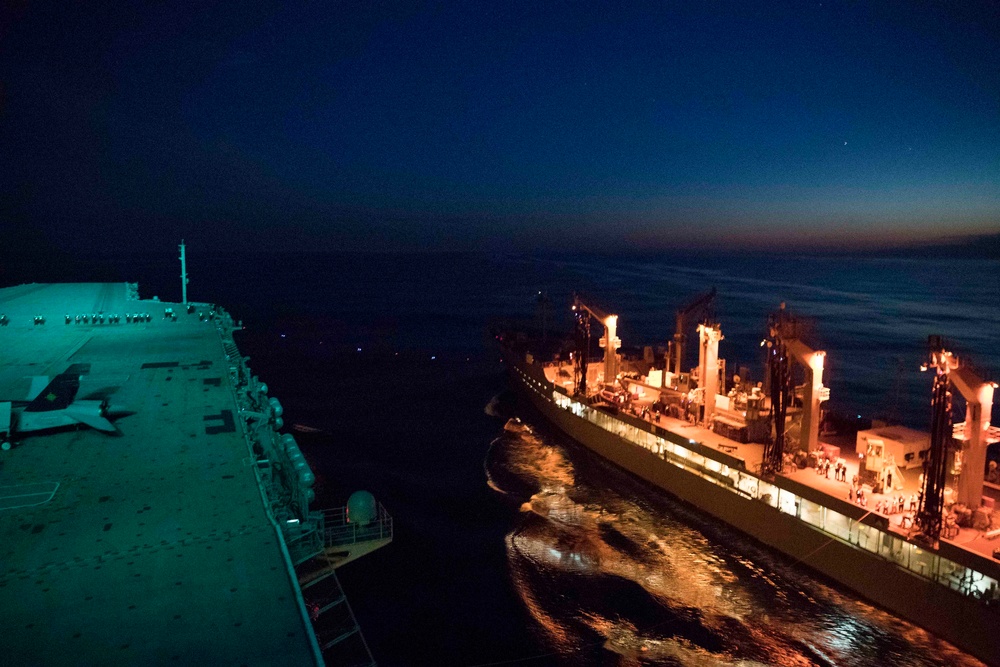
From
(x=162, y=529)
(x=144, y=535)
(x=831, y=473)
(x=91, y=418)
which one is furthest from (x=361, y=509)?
(x=831, y=473)

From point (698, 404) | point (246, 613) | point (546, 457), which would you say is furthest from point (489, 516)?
point (246, 613)

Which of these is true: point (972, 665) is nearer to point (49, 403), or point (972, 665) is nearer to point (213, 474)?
point (213, 474)

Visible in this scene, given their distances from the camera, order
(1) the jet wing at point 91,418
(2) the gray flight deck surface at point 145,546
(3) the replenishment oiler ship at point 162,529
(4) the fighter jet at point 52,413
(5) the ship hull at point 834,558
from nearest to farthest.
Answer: (2) the gray flight deck surface at point 145,546 → (3) the replenishment oiler ship at point 162,529 → (4) the fighter jet at point 52,413 → (1) the jet wing at point 91,418 → (5) the ship hull at point 834,558

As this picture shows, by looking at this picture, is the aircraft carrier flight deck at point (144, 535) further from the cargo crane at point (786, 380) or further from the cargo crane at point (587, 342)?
the cargo crane at point (587, 342)

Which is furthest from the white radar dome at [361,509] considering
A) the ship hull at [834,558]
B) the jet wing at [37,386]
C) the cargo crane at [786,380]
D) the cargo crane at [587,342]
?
the cargo crane at [587,342]

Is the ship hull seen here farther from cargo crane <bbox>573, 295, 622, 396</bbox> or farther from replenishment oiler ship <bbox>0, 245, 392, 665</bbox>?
replenishment oiler ship <bbox>0, 245, 392, 665</bbox>
